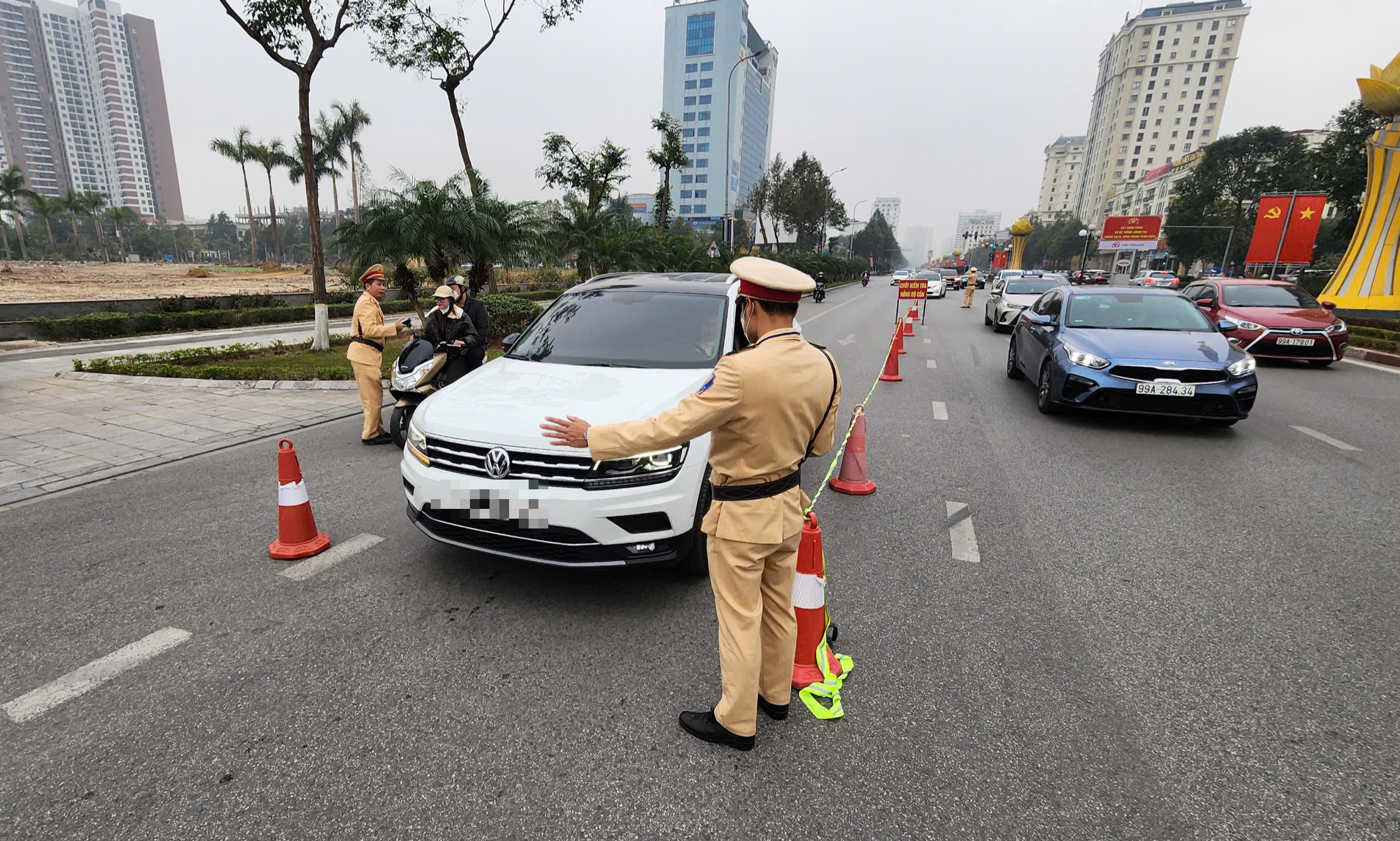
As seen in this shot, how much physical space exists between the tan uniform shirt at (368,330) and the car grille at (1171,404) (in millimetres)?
7171

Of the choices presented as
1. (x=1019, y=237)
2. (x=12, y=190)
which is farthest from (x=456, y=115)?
(x=12, y=190)

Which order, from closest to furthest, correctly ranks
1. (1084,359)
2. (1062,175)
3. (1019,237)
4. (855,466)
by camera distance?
(855,466), (1084,359), (1019,237), (1062,175)

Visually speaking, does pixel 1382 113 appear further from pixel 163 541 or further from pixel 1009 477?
pixel 163 541

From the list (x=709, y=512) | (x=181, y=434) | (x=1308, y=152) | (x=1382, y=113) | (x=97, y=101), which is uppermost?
(x=97, y=101)

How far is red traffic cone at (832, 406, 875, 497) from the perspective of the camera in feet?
16.2

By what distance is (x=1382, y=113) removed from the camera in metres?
17.8

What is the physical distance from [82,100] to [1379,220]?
8302 inches

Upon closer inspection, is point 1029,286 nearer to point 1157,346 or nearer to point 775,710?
point 1157,346

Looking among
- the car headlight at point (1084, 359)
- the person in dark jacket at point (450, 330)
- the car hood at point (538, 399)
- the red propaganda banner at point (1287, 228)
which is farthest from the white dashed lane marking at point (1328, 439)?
the red propaganda banner at point (1287, 228)

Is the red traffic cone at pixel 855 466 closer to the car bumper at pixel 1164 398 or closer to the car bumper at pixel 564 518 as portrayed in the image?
the car bumper at pixel 564 518

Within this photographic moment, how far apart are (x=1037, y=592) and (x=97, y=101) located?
20935 centimetres

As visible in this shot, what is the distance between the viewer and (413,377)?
5.83 meters

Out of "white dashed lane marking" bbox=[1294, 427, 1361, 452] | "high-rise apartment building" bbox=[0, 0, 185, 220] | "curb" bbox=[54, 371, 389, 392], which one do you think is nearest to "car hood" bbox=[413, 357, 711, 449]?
"curb" bbox=[54, 371, 389, 392]

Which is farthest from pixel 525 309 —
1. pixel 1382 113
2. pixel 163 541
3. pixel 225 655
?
pixel 1382 113
